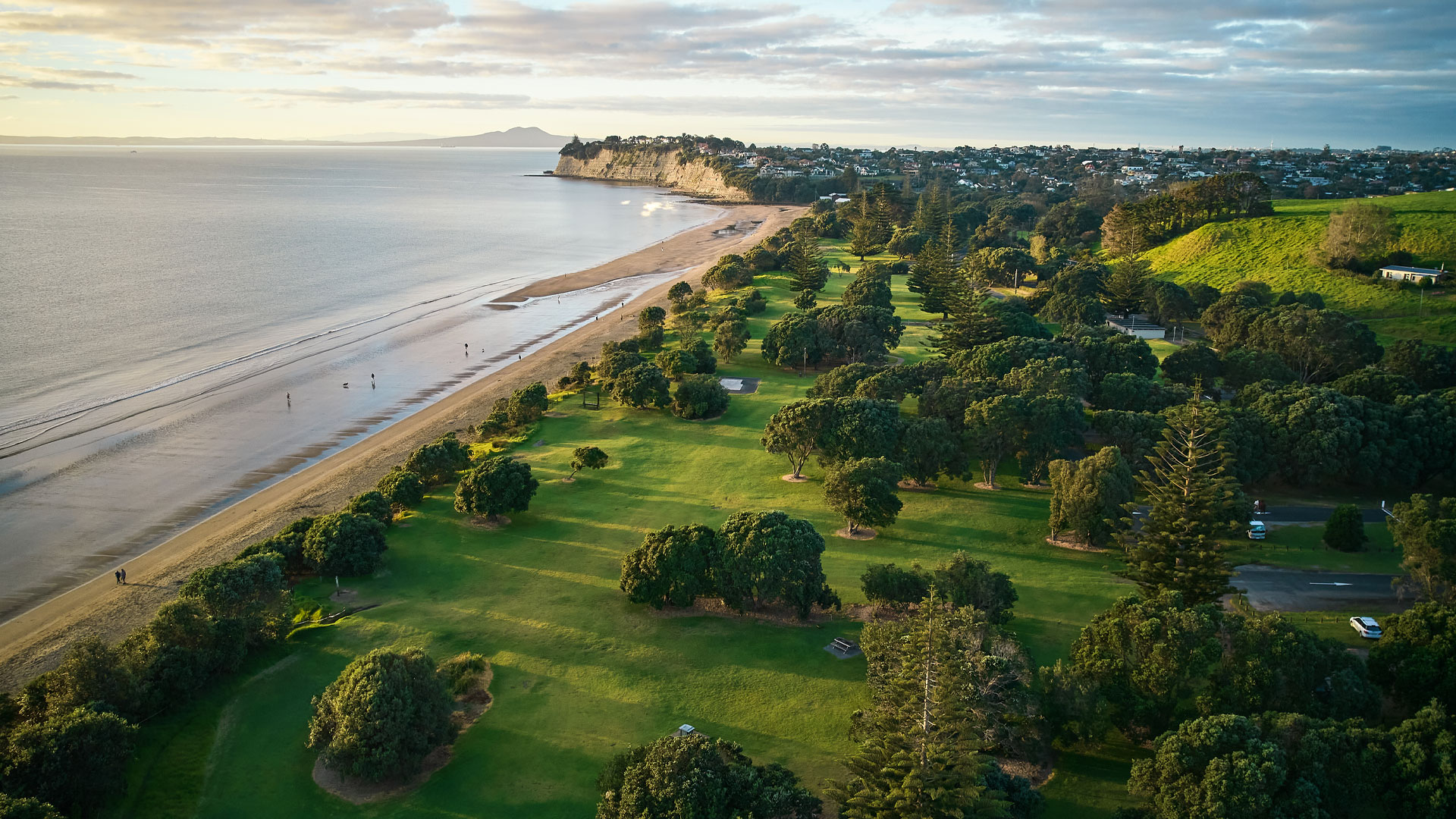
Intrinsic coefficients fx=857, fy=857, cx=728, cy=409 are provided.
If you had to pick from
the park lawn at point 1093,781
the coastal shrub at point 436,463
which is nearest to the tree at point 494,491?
the coastal shrub at point 436,463

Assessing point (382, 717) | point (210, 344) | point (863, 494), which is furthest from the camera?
point (210, 344)

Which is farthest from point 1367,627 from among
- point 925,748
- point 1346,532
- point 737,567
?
point 737,567

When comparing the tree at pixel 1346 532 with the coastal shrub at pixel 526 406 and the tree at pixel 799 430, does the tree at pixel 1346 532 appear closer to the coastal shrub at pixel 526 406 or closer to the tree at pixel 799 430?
the tree at pixel 799 430

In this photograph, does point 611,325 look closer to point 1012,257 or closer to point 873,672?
point 1012,257

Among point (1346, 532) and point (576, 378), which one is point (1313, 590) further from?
point (576, 378)

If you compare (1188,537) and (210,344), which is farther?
(210,344)

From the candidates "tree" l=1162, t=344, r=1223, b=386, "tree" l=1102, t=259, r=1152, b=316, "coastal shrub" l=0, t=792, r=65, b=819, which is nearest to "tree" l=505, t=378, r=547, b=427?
"coastal shrub" l=0, t=792, r=65, b=819

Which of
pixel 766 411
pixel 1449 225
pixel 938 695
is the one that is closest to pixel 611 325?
pixel 766 411

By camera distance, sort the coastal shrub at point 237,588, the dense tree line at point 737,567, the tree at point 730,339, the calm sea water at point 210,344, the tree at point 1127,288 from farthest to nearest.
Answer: the tree at point 1127,288 < the tree at point 730,339 < the calm sea water at point 210,344 < the dense tree line at point 737,567 < the coastal shrub at point 237,588
